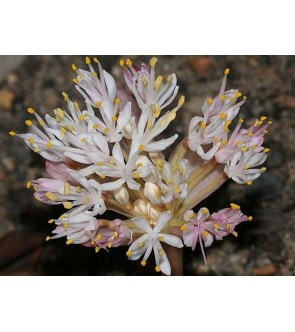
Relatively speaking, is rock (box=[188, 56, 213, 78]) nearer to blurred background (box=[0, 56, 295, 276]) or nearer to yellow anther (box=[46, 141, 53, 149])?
blurred background (box=[0, 56, 295, 276])

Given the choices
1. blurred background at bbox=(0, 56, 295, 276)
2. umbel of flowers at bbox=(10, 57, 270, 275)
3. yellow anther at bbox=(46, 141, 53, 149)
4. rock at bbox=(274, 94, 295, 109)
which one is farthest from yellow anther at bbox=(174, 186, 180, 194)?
rock at bbox=(274, 94, 295, 109)

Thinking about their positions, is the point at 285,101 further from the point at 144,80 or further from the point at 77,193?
the point at 77,193

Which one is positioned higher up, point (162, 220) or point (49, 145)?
point (49, 145)

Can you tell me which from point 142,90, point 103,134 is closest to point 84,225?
point 103,134

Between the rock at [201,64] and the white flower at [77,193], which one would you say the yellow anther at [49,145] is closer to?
the white flower at [77,193]

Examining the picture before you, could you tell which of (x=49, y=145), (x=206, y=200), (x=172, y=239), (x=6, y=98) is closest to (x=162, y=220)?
(x=172, y=239)

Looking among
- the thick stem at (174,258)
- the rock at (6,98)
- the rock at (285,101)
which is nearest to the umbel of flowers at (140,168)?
the thick stem at (174,258)

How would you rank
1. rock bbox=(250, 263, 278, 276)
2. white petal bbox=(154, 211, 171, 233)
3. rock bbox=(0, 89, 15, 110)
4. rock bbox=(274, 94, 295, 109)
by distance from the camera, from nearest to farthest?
white petal bbox=(154, 211, 171, 233)
rock bbox=(250, 263, 278, 276)
rock bbox=(274, 94, 295, 109)
rock bbox=(0, 89, 15, 110)
